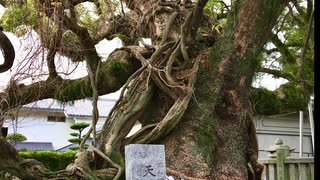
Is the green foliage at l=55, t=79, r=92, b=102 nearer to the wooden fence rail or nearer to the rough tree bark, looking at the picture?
the rough tree bark

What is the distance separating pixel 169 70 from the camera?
4301 mm

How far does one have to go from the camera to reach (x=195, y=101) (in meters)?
4.20

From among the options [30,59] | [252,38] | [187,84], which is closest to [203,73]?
[187,84]

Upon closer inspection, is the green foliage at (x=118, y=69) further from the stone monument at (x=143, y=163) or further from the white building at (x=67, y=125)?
the stone monument at (x=143, y=163)

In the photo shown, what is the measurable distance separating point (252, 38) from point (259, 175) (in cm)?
156

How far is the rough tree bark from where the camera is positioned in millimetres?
4008

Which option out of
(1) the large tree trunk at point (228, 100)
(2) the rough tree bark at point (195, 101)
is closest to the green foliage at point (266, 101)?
(2) the rough tree bark at point (195, 101)

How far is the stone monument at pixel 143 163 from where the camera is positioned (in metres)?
3.22

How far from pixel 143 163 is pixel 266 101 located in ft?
12.3

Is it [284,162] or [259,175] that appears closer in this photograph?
[259,175]

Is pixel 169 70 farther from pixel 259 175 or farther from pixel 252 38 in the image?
pixel 259 175

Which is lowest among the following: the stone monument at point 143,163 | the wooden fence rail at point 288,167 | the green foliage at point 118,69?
the wooden fence rail at point 288,167

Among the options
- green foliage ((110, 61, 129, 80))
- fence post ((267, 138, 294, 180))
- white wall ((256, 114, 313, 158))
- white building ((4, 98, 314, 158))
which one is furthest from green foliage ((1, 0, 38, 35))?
white wall ((256, 114, 313, 158))

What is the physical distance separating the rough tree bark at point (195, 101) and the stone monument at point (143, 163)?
1.50ft
